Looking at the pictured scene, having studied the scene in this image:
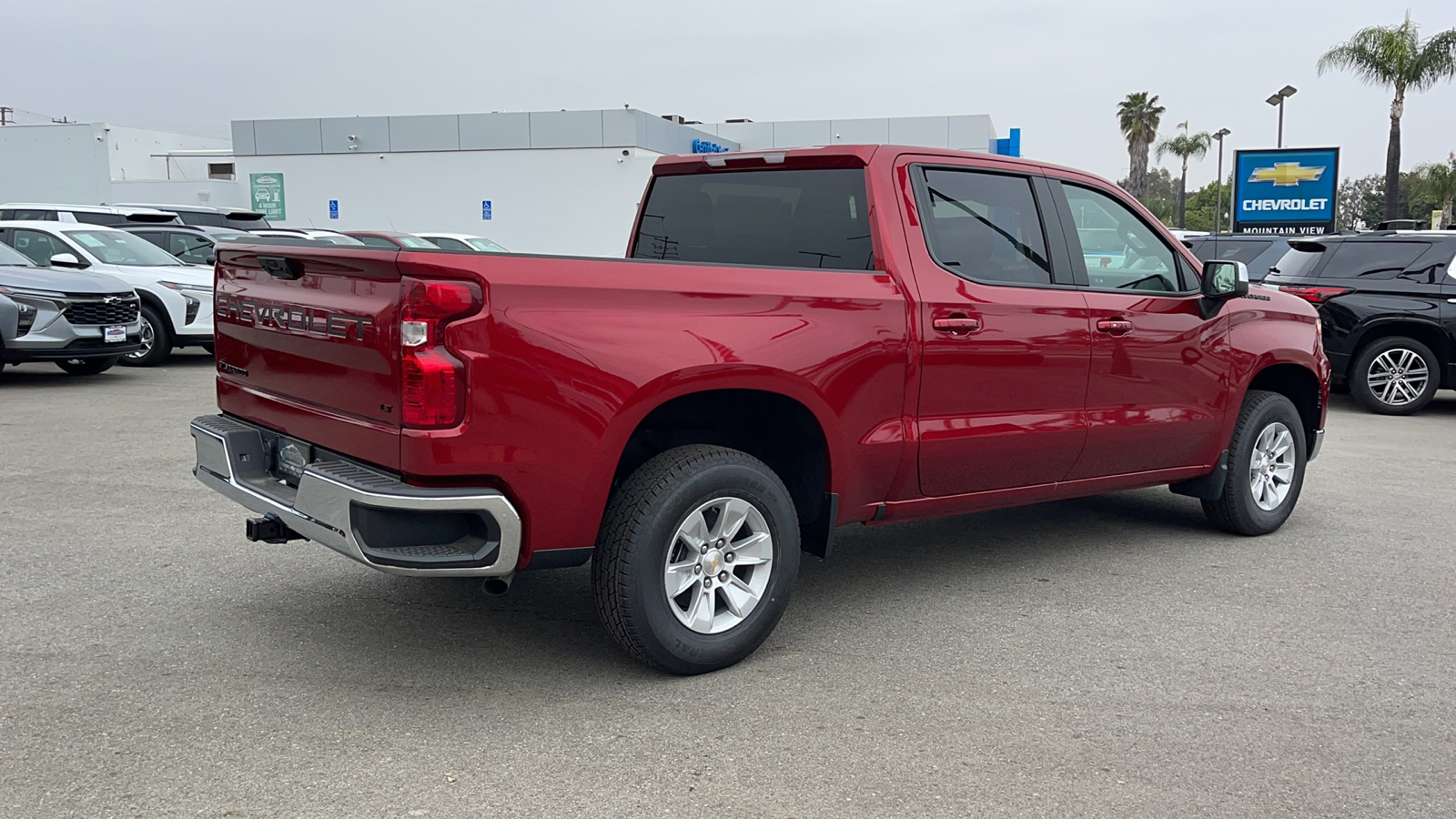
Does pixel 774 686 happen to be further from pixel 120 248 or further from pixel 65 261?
pixel 120 248

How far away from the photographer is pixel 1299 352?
21.0 ft

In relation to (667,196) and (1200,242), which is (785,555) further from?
(1200,242)

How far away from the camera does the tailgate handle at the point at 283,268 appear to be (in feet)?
13.2

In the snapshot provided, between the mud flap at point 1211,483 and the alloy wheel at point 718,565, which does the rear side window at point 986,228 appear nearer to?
the alloy wheel at point 718,565

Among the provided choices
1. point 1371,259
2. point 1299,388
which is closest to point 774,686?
point 1299,388

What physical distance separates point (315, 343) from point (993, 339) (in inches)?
101

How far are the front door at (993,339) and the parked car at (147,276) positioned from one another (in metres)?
10.7

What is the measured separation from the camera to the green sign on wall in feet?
113

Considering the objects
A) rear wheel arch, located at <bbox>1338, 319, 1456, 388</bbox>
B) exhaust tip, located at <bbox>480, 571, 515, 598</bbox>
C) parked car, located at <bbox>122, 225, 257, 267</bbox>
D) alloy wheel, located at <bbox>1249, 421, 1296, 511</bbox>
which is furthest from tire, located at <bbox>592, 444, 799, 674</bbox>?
parked car, located at <bbox>122, 225, 257, 267</bbox>

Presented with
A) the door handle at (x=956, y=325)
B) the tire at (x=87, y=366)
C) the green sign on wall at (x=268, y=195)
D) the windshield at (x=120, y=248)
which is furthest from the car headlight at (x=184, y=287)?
the green sign on wall at (x=268, y=195)

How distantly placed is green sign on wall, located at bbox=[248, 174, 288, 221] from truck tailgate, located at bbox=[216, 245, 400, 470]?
3220 centimetres

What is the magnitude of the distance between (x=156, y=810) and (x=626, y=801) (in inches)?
47.0

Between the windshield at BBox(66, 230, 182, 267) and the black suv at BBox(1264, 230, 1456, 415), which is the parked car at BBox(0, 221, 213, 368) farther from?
the black suv at BBox(1264, 230, 1456, 415)

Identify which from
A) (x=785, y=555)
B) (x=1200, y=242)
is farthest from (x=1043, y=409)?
(x=1200, y=242)
